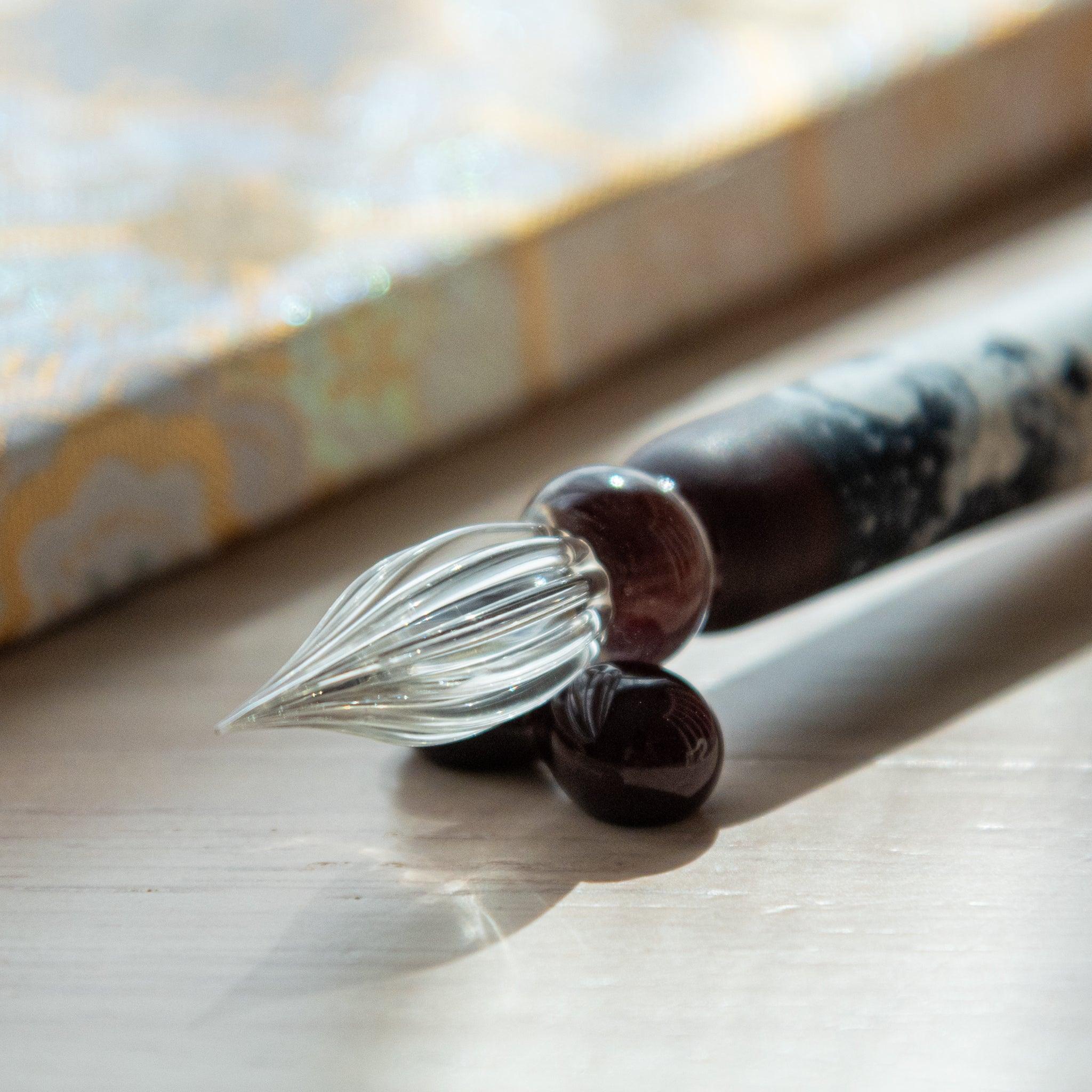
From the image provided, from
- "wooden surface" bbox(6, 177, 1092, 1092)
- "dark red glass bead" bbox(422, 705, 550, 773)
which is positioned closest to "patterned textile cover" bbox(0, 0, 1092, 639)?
"wooden surface" bbox(6, 177, 1092, 1092)

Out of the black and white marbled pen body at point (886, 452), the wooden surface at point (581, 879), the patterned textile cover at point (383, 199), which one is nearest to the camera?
the wooden surface at point (581, 879)

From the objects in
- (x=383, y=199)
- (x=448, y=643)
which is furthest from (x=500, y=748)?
(x=383, y=199)

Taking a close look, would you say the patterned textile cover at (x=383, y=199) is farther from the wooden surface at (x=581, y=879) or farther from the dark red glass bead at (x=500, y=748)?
the dark red glass bead at (x=500, y=748)

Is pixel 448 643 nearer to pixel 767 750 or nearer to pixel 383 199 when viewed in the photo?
pixel 767 750

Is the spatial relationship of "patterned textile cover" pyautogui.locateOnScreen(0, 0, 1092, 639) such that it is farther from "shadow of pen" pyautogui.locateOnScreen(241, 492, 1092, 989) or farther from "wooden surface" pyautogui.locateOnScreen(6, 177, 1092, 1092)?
"shadow of pen" pyautogui.locateOnScreen(241, 492, 1092, 989)

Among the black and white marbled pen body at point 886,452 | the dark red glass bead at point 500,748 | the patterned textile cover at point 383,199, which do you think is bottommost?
the dark red glass bead at point 500,748

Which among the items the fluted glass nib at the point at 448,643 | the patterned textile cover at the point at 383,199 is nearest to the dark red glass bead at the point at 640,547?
the fluted glass nib at the point at 448,643
